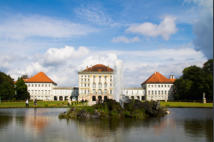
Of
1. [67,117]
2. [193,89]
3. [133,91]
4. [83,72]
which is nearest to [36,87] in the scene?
[83,72]

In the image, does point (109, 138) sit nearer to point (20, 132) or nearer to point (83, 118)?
point (20, 132)

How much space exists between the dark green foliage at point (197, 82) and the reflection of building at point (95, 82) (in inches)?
1160

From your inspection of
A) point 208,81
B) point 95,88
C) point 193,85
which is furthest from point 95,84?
point 208,81

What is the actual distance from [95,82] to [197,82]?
3832 cm

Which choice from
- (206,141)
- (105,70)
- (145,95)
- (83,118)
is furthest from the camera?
(145,95)

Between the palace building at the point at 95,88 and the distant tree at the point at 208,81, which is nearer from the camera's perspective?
the distant tree at the point at 208,81

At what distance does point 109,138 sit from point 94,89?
7882cm

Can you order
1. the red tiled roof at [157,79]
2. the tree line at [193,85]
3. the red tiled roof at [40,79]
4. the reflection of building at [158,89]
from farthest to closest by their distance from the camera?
1. the red tiled roof at [40,79]
2. the red tiled roof at [157,79]
3. the reflection of building at [158,89]
4. the tree line at [193,85]

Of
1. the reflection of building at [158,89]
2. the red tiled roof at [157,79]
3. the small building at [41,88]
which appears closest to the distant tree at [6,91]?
the small building at [41,88]

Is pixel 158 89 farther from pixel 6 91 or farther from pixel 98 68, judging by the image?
pixel 6 91

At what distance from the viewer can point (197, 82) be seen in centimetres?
5816

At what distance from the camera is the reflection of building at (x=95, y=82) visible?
88375 millimetres

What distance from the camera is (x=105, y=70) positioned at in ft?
290

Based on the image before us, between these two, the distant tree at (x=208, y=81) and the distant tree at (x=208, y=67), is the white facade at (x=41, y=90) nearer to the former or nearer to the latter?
the distant tree at (x=208, y=67)
